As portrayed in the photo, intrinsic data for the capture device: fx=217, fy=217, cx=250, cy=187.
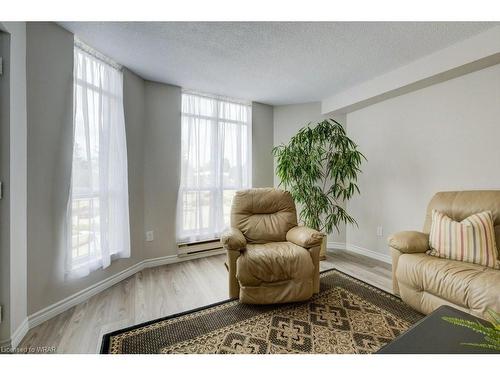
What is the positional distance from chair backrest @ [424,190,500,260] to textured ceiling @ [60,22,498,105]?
54.6 inches

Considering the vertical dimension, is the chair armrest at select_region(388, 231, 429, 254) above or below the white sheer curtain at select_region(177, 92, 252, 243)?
below

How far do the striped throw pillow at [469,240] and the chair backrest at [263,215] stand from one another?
123 cm

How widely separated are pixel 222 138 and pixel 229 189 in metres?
0.77

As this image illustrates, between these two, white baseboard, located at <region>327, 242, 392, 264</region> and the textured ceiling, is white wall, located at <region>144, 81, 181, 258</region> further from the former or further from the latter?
white baseboard, located at <region>327, 242, 392, 264</region>

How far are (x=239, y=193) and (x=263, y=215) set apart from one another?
36 cm

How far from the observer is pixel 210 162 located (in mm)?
3121

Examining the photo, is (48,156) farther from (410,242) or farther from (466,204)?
(466,204)

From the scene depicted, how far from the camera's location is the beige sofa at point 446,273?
4.38 ft

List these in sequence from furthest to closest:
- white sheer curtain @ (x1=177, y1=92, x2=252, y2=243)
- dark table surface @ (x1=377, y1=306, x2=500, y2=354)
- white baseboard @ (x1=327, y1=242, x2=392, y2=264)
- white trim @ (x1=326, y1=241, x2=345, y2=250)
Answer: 1. white trim @ (x1=326, y1=241, x2=345, y2=250)
2. white sheer curtain @ (x1=177, y1=92, x2=252, y2=243)
3. white baseboard @ (x1=327, y1=242, x2=392, y2=264)
4. dark table surface @ (x1=377, y1=306, x2=500, y2=354)

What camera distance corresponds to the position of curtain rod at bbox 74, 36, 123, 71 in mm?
1921

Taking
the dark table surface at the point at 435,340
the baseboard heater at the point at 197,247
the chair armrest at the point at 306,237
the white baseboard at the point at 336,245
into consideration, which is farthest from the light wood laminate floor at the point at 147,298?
the dark table surface at the point at 435,340

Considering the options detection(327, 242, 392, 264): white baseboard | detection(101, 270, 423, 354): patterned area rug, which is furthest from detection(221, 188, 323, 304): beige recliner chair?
detection(327, 242, 392, 264): white baseboard
